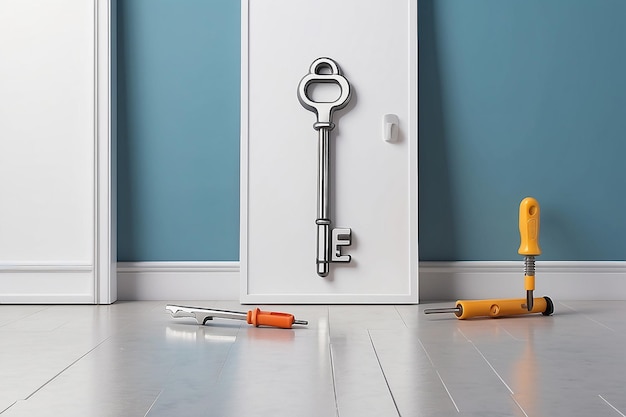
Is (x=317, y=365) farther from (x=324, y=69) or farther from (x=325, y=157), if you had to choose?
(x=324, y=69)

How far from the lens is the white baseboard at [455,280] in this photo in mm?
Result: 3246

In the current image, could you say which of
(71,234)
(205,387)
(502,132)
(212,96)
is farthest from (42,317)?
(502,132)

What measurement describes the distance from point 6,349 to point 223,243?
1.21 meters

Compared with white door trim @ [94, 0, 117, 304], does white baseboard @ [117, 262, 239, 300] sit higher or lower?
lower

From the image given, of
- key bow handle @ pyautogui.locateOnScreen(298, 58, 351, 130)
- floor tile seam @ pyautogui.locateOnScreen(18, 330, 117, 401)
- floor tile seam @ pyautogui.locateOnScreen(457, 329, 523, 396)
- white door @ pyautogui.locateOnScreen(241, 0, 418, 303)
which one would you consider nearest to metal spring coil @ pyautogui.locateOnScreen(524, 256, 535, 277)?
white door @ pyautogui.locateOnScreen(241, 0, 418, 303)

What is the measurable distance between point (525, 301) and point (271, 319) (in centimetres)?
92

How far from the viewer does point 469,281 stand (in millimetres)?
3270

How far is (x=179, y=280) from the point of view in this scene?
128 inches

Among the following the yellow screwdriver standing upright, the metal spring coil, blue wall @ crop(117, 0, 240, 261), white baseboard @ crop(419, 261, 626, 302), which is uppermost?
blue wall @ crop(117, 0, 240, 261)

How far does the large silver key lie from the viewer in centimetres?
310

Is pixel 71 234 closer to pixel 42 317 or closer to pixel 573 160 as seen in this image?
pixel 42 317

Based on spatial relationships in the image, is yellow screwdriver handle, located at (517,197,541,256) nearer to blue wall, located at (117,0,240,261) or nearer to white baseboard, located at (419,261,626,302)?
white baseboard, located at (419,261,626,302)

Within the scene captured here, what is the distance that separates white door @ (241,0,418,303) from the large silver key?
0.09ft

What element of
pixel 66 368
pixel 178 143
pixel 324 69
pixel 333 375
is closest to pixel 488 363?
pixel 333 375
